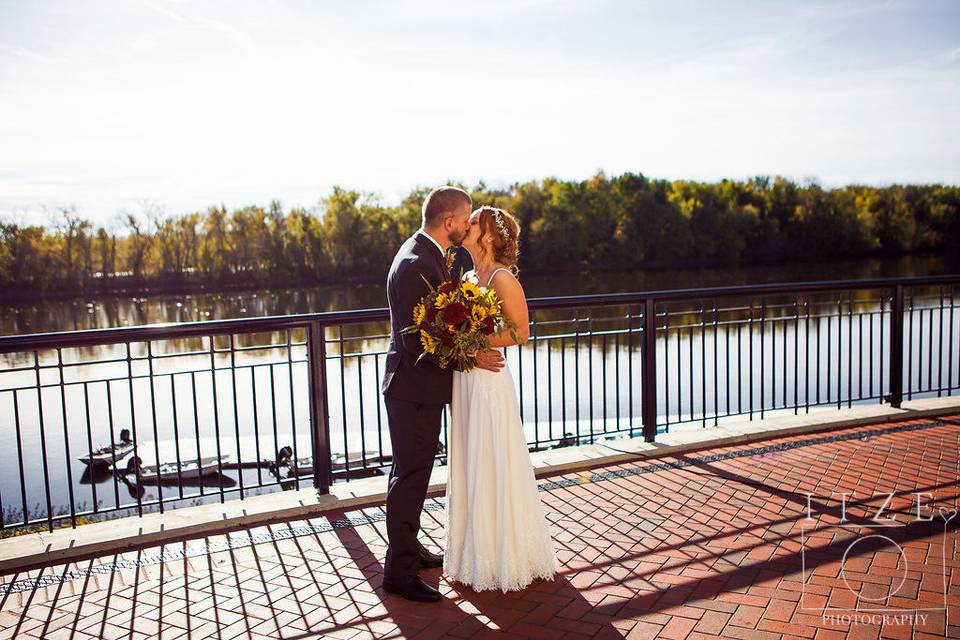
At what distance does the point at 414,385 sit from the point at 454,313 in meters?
0.44

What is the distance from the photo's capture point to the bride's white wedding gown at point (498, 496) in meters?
3.53

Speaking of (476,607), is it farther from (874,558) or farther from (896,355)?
(896,355)

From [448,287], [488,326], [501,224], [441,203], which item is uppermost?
[441,203]

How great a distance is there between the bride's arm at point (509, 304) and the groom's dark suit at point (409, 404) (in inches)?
10.4

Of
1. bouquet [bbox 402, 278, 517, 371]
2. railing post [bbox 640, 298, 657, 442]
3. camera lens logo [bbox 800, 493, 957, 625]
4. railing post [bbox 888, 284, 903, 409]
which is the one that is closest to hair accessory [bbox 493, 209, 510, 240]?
bouquet [bbox 402, 278, 517, 371]

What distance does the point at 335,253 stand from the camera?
4984cm

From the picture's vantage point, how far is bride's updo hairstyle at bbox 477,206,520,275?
11.8 feet

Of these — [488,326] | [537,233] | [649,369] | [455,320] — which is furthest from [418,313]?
[537,233]

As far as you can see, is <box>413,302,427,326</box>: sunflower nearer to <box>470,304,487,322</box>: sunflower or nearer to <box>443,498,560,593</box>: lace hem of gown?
<box>470,304,487,322</box>: sunflower

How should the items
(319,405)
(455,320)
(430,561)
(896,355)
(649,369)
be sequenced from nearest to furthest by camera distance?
(455,320) < (430,561) < (319,405) < (649,369) < (896,355)

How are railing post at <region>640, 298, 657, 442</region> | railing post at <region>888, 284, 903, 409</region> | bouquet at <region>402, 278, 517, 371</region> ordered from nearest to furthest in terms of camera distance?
bouquet at <region>402, 278, 517, 371</region> → railing post at <region>640, 298, 657, 442</region> → railing post at <region>888, 284, 903, 409</region>

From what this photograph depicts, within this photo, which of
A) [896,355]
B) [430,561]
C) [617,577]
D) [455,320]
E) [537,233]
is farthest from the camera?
[537,233]

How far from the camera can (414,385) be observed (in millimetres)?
3496

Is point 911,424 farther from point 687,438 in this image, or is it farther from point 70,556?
point 70,556
